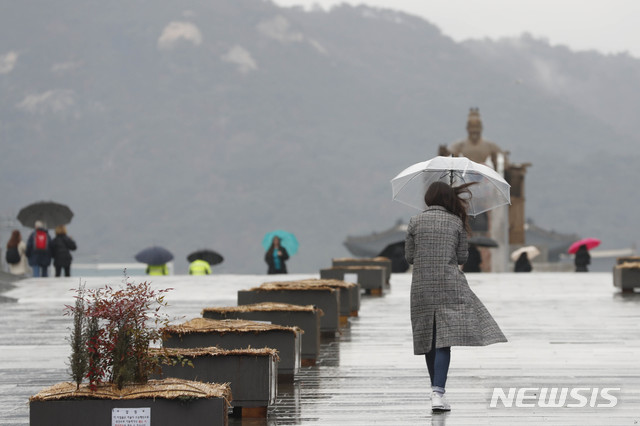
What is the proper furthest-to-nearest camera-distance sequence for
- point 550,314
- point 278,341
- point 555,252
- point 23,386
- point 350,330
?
1. point 555,252
2. point 550,314
3. point 350,330
4. point 23,386
5. point 278,341

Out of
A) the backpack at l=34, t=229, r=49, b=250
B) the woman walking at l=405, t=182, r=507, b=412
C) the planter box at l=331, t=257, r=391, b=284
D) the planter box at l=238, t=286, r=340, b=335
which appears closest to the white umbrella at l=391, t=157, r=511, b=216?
the woman walking at l=405, t=182, r=507, b=412

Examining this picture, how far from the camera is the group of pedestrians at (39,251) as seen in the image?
1129 inches

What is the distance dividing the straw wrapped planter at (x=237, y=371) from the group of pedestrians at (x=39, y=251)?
21141 millimetres

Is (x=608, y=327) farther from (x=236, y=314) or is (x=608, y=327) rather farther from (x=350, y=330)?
(x=236, y=314)

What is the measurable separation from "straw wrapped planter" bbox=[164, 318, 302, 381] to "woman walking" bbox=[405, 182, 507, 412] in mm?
1289

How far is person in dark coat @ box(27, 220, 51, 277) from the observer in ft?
93.7

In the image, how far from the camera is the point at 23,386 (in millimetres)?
10227

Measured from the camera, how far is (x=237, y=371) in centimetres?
809

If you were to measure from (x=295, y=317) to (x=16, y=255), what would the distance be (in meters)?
19.2

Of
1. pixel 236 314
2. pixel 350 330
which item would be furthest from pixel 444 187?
pixel 350 330

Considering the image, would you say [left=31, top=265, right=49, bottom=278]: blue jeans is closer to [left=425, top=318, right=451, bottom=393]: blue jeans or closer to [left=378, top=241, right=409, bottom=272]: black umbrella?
[left=378, top=241, right=409, bottom=272]: black umbrella

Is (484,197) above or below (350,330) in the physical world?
above

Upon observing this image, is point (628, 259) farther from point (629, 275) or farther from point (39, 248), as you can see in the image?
point (39, 248)

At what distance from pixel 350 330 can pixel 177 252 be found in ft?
593
